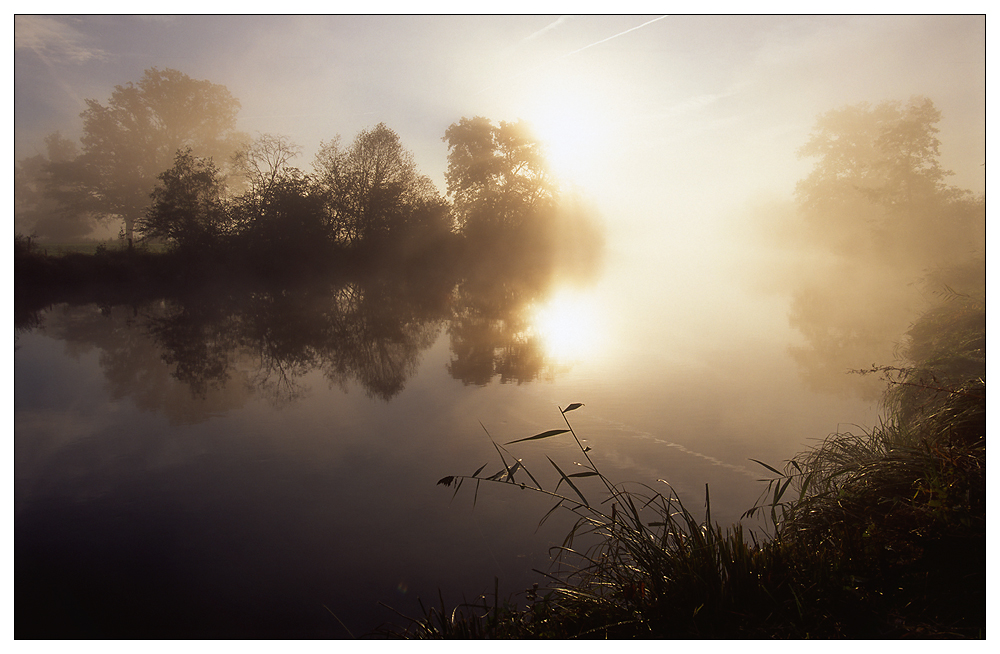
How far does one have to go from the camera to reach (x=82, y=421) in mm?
5879

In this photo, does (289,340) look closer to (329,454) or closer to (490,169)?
(329,454)

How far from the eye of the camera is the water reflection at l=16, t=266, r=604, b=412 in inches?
283

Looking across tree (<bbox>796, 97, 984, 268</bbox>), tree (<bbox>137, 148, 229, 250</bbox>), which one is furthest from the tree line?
tree (<bbox>796, 97, 984, 268</bbox>)

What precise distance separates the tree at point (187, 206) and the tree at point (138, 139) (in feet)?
12.5

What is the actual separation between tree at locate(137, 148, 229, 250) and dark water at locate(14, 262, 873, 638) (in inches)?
491

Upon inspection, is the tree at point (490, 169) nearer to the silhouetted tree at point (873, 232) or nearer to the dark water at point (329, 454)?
the silhouetted tree at point (873, 232)

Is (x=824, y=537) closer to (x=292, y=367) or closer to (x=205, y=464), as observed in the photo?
(x=205, y=464)

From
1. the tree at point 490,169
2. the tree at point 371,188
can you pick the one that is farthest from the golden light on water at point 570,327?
the tree at point 490,169

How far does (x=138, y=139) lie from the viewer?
84.1 ft

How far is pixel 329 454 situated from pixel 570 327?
6.98 m

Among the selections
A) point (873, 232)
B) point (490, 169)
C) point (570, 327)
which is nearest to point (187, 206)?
point (490, 169)

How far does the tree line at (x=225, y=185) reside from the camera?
22.4 meters

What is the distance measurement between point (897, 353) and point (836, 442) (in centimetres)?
513

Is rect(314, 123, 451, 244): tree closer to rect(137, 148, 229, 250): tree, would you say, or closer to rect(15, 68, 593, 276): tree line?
rect(15, 68, 593, 276): tree line
